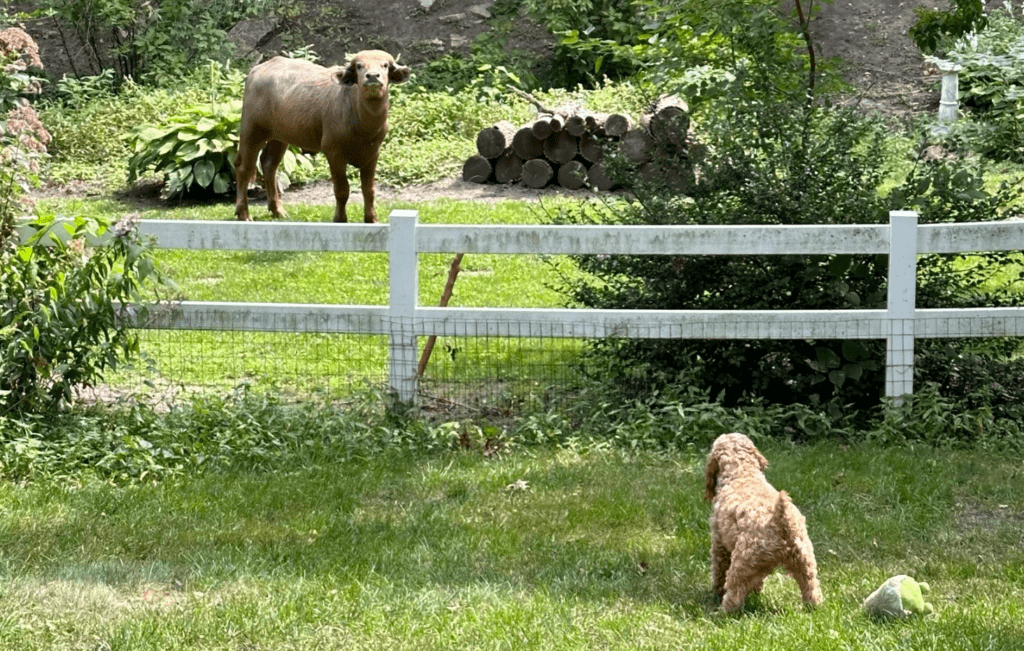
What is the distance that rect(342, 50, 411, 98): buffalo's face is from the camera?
36.5 feet

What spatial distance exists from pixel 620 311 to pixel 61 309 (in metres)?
3.04

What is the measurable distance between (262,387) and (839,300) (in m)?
3.64

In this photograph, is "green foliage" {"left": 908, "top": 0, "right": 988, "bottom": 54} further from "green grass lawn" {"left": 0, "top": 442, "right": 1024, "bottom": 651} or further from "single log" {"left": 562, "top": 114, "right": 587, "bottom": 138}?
"single log" {"left": 562, "top": 114, "right": 587, "bottom": 138}

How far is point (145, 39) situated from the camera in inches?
802

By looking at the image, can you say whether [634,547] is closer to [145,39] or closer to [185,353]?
[185,353]

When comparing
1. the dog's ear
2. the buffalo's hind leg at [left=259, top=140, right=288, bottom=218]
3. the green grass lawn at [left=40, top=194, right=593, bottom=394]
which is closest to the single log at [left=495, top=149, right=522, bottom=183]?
the green grass lawn at [left=40, top=194, right=593, bottom=394]

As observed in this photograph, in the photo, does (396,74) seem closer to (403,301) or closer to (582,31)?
(403,301)

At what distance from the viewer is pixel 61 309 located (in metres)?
7.09

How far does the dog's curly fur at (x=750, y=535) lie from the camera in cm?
468

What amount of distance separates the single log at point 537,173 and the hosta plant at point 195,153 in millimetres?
2573

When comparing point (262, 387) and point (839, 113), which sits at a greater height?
point (839, 113)

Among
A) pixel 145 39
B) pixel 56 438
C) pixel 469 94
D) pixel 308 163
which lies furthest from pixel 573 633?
pixel 145 39

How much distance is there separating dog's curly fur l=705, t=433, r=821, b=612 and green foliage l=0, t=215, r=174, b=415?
348 cm

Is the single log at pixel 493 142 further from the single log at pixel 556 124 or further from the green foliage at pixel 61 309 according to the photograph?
the green foliage at pixel 61 309
